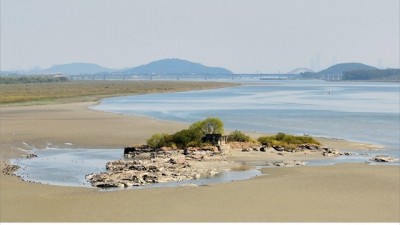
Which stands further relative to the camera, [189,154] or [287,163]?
[189,154]

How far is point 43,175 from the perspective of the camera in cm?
3519

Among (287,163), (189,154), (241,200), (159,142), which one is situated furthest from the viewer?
(159,142)

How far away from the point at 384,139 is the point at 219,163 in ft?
64.4

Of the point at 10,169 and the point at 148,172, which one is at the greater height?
the point at 148,172

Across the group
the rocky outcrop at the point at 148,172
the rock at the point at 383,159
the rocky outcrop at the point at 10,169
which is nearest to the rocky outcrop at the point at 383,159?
the rock at the point at 383,159

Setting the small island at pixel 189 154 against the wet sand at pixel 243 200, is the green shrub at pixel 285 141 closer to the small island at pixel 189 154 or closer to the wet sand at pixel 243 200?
the small island at pixel 189 154

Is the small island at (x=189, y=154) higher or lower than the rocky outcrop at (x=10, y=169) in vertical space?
higher

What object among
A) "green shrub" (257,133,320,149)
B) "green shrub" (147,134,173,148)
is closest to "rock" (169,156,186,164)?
"green shrub" (147,134,173,148)

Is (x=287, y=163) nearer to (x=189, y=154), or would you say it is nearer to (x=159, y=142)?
(x=189, y=154)

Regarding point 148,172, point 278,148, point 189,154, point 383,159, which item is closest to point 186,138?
point 189,154

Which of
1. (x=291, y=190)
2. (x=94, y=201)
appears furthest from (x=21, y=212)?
(x=291, y=190)

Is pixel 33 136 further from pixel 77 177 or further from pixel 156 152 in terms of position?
pixel 77 177

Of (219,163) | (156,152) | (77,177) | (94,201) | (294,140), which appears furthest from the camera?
(294,140)

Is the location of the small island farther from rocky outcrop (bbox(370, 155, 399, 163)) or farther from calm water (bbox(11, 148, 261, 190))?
rocky outcrop (bbox(370, 155, 399, 163))
